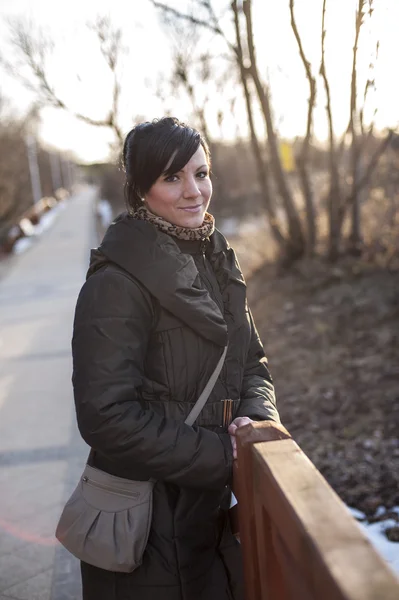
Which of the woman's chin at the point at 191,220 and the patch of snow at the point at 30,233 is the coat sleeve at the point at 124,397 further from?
the patch of snow at the point at 30,233

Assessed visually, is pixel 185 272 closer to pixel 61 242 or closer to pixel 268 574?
pixel 268 574

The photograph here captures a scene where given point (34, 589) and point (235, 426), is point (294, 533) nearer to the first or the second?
point (235, 426)

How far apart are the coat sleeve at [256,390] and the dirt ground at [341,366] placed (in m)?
2.05

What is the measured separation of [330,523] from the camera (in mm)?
1114

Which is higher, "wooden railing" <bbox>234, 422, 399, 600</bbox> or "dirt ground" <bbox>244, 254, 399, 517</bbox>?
"wooden railing" <bbox>234, 422, 399, 600</bbox>

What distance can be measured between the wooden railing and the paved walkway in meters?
1.72

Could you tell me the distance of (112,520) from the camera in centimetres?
171

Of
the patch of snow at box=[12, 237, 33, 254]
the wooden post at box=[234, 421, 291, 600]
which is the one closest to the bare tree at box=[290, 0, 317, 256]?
the wooden post at box=[234, 421, 291, 600]

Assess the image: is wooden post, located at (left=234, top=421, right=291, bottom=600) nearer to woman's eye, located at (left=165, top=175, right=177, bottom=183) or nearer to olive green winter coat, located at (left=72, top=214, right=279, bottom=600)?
olive green winter coat, located at (left=72, top=214, right=279, bottom=600)

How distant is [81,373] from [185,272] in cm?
39

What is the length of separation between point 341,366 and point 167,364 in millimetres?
4536

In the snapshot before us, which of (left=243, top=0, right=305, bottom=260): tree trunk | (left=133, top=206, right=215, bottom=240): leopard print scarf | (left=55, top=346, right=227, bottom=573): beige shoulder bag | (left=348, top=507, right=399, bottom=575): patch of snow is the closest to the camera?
(left=55, top=346, right=227, bottom=573): beige shoulder bag

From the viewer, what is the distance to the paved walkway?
3.16 m

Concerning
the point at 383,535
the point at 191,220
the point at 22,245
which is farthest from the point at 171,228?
the point at 22,245
